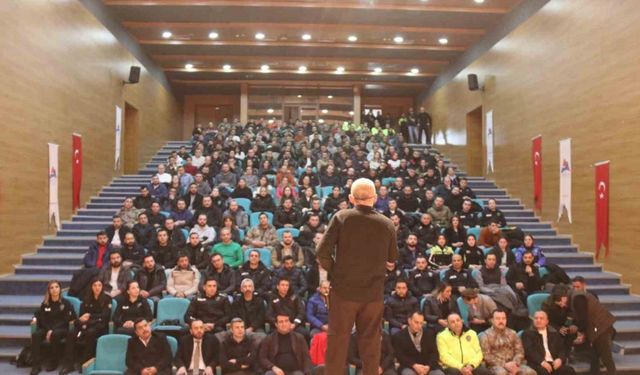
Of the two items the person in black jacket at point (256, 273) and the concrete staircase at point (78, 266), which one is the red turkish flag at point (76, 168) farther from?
the person in black jacket at point (256, 273)

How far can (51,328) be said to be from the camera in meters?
6.55

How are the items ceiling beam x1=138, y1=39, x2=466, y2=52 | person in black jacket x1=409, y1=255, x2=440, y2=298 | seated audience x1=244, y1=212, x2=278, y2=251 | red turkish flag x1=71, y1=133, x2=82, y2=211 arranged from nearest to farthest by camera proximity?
person in black jacket x1=409, y1=255, x2=440, y2=298 < seated audience x1=244, y1=212, x2=278, y2=251 < red turkish flag x1=71, y1=133, x2=82, y2=211 < ceiling beam x1=138, y1=39, x2=466, y2=52

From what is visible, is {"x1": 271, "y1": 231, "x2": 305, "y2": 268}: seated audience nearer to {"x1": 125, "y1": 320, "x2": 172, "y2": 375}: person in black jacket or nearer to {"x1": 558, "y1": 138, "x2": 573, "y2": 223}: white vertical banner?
{"x1": 125, "y1": 320, "x2": 172, "y2": 375}: person in black jacket

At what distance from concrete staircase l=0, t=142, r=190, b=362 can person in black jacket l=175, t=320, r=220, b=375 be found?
2.13 metres

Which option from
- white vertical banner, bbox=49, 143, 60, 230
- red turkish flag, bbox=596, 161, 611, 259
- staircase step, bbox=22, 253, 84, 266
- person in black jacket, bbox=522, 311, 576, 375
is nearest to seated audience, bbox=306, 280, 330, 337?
person in black jacket, bbox=522, 311, 576, 375

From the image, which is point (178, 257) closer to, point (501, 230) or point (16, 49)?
point (16, 49)

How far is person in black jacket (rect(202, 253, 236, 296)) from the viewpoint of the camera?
7512mm

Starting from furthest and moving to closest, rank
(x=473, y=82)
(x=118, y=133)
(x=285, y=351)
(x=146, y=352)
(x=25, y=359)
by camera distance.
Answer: (x=473, y=82)
(x=118, y=133)
(x=25, y=359)
(x=285, y=351)
(x=146, y=352)

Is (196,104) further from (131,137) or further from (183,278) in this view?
(183,278)

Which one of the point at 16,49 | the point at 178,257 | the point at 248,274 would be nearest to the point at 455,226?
the point at 248,274

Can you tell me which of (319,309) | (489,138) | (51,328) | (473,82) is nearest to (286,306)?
(319,309)

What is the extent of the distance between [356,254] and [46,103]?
8.58m

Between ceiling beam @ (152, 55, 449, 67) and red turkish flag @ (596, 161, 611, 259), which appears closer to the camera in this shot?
red turkish flag @ (596, 161, 611, 259)

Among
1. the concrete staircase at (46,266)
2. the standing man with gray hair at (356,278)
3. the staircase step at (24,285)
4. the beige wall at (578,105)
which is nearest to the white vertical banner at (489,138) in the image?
the beige wall at (578,105)
